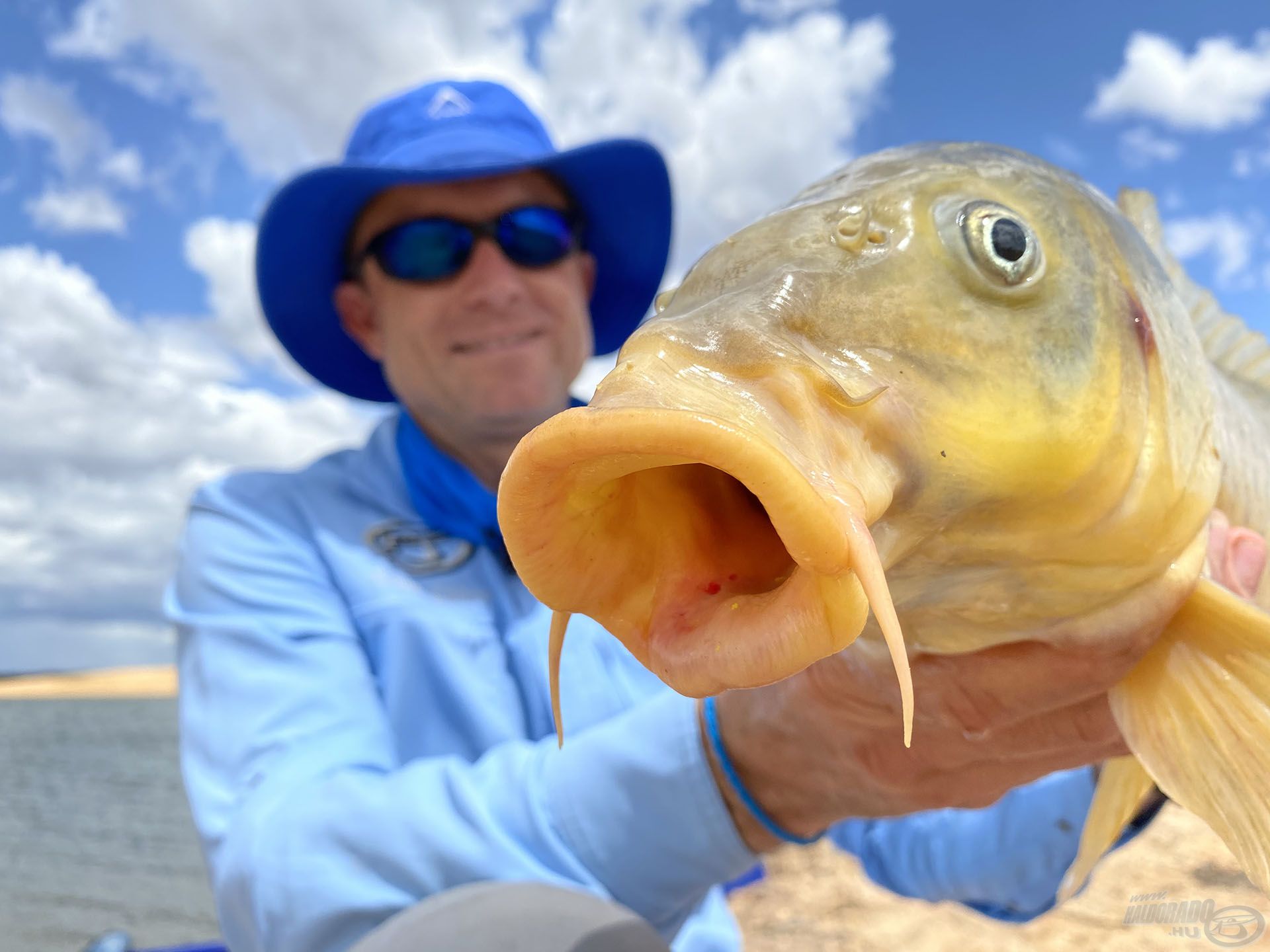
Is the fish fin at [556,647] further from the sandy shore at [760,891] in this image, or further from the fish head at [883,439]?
the sandy shore at [760,891]

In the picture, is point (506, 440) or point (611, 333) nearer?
point (506, 440)

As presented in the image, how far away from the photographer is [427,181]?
244 centimetres

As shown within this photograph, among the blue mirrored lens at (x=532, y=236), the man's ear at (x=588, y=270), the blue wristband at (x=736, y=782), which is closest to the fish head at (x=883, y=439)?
the blue wristband at (x=736, y=782)

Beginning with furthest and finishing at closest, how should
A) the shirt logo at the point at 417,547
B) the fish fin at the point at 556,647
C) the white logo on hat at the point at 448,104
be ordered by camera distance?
the white logo on hat at the point at 448,104 → the shirt logo at the point at 417,547 → the fish fin at the point at 556,647

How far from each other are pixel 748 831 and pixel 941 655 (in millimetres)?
658

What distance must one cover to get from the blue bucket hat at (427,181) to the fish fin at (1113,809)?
209cm

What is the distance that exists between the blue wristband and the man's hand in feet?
0.04

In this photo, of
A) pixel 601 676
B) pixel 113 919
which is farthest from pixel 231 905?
pixel 113 919

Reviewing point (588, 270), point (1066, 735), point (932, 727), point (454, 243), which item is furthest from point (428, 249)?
point (1066, 735)

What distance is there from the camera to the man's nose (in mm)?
2434

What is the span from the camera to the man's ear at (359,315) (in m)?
2.70

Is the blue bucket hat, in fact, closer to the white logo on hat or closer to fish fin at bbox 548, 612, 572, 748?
the white logo on hat

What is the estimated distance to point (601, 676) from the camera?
2094 mm

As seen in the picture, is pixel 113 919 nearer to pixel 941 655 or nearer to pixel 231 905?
pixel 231 905
